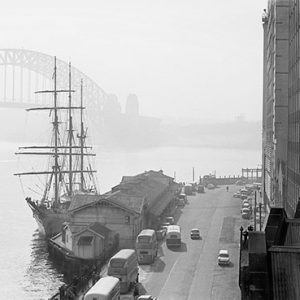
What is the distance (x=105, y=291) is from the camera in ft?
88.3

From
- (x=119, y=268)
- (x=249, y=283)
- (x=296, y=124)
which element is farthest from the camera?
(x=296, y=124)

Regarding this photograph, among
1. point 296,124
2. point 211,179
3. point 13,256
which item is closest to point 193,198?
point 211,179

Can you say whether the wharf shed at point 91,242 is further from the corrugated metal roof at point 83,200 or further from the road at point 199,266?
the road at point 199,266

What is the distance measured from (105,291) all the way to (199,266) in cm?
1324

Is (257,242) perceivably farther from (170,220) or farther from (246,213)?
(246,213)

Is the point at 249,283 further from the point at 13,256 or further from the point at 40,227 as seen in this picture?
the point at 40,227

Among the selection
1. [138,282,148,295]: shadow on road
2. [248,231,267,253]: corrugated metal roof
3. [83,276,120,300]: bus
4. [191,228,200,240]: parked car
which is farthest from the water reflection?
[248,231,267,253]: corrugated metal roof

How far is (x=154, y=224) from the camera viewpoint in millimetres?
53000

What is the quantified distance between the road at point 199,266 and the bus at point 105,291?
4.40 m

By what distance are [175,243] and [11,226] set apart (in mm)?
30174

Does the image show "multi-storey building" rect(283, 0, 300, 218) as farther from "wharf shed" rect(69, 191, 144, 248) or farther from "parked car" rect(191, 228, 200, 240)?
"wharf shed" rect(69, 191, 144, 248)

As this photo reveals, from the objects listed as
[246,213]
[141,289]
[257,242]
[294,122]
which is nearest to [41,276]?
[141,289]

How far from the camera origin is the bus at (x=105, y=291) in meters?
26.5

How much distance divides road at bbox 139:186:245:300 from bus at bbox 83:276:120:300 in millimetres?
4401
